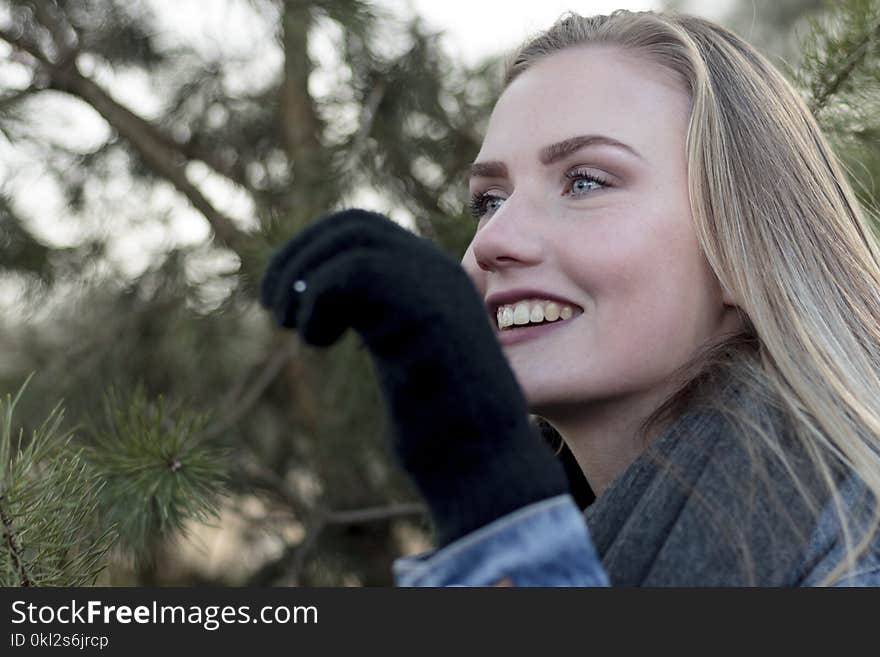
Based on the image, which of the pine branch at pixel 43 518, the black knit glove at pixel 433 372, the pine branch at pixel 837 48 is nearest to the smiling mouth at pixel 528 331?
the black knit glove at pixel 433 372

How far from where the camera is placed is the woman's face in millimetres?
850

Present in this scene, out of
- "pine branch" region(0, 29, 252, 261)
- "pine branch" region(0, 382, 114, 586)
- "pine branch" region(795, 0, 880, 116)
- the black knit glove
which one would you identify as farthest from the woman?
"pine branch" region(0, 29, 252, 261)

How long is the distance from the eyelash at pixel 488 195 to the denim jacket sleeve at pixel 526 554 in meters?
0.40

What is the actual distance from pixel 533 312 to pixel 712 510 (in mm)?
267

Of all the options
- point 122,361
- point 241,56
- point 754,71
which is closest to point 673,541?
point 754,71

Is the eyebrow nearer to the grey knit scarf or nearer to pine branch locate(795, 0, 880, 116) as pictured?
the grey knit scarf

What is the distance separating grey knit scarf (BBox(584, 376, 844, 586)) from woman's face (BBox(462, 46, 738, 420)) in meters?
0.10

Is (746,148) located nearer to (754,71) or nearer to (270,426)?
(754,71)

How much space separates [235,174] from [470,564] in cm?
114

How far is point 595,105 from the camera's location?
0.92 meters

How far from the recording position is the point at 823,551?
2.33 feet

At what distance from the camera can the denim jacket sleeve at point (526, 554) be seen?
1.89ft

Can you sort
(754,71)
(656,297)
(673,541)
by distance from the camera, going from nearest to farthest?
(673,541) → (656,297) → (754,71)

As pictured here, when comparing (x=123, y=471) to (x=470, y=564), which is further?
(x=123, y=471)
